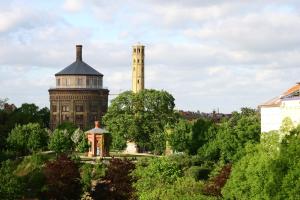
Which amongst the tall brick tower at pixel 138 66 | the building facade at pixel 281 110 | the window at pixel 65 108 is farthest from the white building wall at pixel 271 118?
the window at pixel 65 108

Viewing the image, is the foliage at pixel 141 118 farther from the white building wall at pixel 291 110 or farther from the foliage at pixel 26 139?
the white building wall at pixel 291 110

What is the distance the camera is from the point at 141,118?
96938mm

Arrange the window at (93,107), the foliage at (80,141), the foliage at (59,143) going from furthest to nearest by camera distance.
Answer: the window at (93,107) < the foliage at (80,141) < the foliage at (59,143)

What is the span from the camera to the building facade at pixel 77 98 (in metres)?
132

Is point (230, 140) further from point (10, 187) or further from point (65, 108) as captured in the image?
point (65, 108)

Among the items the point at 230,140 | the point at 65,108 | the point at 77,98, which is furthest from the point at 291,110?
the point at 65,108

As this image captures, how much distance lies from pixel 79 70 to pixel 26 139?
3735 cm

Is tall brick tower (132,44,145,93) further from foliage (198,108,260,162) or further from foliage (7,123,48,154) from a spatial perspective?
foliage (198,108,260,162)

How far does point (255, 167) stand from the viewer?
1737 inches

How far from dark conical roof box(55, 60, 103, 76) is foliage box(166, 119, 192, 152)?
152ft

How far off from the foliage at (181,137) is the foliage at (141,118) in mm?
5988

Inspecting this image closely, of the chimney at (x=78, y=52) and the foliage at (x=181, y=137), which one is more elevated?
the chimney at (x=78, y=52)

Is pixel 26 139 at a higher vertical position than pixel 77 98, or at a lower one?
lower

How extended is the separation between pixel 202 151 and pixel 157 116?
15.9m
